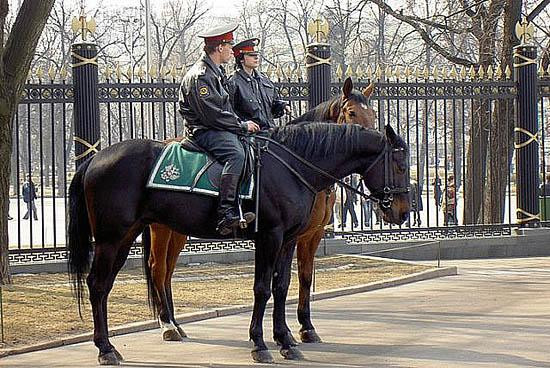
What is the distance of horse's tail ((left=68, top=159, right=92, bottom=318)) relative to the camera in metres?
9.37

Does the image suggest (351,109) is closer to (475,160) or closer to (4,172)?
(4,172)

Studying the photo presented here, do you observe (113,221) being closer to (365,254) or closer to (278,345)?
(278,345)

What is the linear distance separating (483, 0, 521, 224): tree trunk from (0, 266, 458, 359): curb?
12.9ft

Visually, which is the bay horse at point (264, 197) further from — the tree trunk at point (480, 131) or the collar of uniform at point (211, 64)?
the tree trunk at point (480, 131)

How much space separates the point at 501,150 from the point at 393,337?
9896 mm

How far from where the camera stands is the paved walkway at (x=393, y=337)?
877 cm

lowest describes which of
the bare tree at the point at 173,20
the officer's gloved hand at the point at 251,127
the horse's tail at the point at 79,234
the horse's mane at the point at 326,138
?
the horse's tail at the point at 79,234

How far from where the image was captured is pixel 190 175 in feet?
29.4

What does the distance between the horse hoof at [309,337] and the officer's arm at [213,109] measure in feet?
6.57

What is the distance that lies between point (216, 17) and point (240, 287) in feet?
141

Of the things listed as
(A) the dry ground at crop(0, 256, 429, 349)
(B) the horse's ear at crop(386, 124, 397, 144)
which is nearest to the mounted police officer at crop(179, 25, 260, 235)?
(B) the horse's ear at crop(386, 124, 397, 144)

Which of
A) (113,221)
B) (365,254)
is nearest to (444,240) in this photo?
(365,254)

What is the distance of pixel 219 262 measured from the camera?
635 inches

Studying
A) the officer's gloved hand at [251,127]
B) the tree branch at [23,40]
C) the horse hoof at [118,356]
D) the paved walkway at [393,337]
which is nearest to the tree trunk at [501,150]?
the paved walkway at [393,337]
